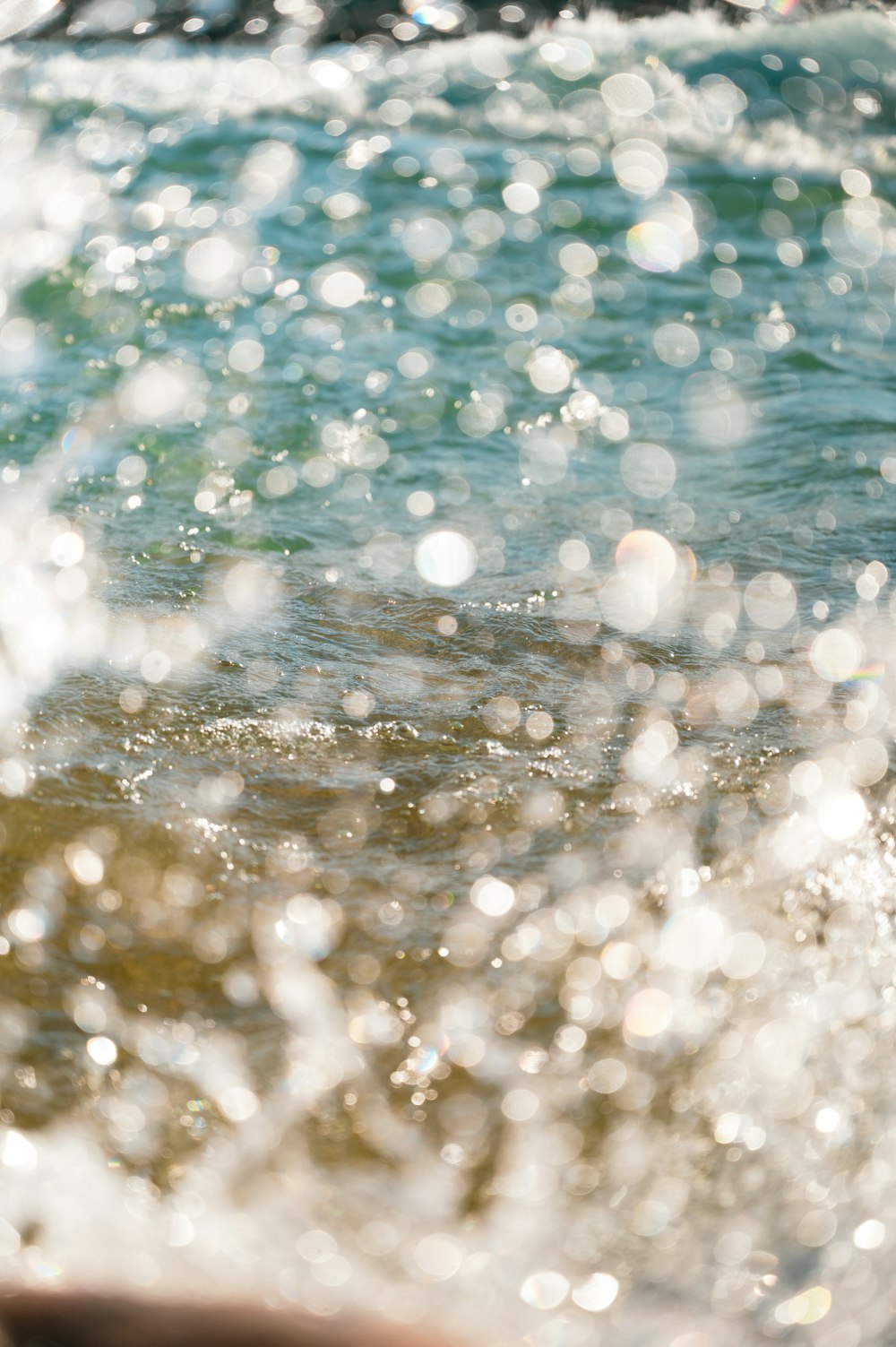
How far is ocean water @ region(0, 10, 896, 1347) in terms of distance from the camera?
5.52 feet

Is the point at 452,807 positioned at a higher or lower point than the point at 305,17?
higher

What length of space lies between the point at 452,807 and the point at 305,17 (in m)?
9.12

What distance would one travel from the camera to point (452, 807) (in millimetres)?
2176

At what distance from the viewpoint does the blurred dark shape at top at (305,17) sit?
8945 millimetres

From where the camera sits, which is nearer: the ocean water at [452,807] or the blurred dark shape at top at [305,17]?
the ocean water at [452,807]

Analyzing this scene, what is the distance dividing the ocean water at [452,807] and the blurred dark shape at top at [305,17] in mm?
4857

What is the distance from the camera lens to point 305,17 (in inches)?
371

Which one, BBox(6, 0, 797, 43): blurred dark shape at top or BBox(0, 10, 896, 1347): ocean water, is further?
BBox(6, 0, 797, 43): blurred dark shape at top

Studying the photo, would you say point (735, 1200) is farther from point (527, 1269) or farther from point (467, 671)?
point (467, 671)

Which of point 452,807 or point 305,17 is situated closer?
point 452,807

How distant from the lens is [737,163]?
7.01 m

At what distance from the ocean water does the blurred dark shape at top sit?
4.86 m

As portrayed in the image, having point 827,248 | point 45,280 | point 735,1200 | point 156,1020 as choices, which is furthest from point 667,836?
point 827,248

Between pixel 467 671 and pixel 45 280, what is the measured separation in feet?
12.1
